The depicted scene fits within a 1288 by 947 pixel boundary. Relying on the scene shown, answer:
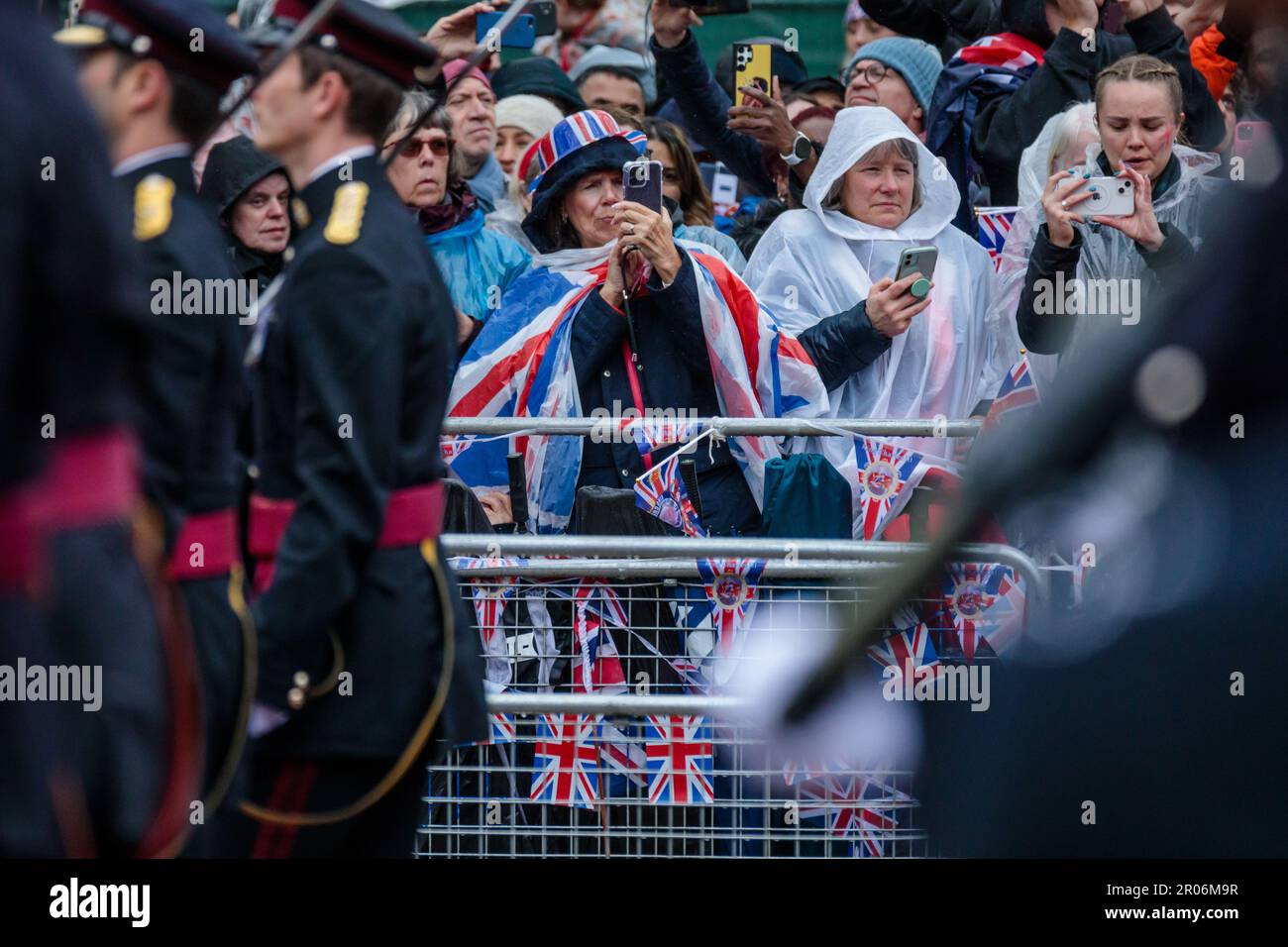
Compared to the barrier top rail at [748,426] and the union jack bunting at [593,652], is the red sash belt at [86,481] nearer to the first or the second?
the union jack bunting at [593,652]

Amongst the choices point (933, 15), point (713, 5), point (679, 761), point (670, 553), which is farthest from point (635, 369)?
point (933, 15)

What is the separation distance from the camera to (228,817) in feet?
10.6

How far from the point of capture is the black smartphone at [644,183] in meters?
5.12

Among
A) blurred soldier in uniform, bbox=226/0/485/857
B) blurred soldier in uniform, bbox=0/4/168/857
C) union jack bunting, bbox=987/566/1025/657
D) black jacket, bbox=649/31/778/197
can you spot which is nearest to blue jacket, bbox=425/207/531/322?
black jacket, bbox=649/31/778/197

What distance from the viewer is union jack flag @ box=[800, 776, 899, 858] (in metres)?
4.33

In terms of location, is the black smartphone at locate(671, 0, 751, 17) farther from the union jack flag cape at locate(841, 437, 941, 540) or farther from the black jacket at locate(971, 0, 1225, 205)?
the union jack flag cape at locate(841, 437, 941, 540)

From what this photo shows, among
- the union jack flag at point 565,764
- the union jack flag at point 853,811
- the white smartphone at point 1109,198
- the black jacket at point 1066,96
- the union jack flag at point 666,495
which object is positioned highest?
the black jacket at point 1066,96

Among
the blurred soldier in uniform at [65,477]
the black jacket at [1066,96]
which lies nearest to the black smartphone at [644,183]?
the black jacket at [1066,96]

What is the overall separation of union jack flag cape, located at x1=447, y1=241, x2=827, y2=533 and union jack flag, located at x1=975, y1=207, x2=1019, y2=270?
709 mm

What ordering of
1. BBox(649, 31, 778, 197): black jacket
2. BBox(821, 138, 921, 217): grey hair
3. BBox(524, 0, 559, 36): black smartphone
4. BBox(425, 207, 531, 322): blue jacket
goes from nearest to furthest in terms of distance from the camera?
1. BBox(821, 138, 921, 217): grey hair
2. BBox(425, 207, 531, 322): blue jacket
3. BBox(649, 31, 778, 197): black jacket
4. BBox(524, 0, 559, 36): black smartphone

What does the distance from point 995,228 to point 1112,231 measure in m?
0.55

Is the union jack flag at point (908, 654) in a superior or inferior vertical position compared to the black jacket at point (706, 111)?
inferior

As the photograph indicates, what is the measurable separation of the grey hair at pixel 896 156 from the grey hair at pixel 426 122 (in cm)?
105
